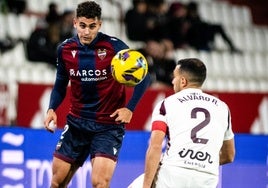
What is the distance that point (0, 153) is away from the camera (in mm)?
7461

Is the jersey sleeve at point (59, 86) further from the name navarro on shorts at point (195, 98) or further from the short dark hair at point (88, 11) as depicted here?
the name navarro on shorts at point (195, 98)

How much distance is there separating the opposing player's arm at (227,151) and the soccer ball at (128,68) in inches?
32.2

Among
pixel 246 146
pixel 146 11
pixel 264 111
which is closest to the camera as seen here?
pixel 246 146

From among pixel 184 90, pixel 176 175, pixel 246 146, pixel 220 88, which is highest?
pixel 184 90

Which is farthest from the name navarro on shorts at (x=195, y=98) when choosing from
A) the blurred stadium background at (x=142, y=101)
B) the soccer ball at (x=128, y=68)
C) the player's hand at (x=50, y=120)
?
the blurred stadium background at (x=142, y=101)

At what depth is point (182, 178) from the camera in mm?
5320

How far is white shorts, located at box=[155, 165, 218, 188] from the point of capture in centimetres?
532

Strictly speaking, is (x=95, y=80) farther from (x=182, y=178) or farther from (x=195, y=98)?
(x=182, y=178)

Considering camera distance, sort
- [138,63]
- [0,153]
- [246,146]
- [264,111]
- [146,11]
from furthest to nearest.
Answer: [146,11]
[264,111]
[246,146]
[0,153]
[138,63]

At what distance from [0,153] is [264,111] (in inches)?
210

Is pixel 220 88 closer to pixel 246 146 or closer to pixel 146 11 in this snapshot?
pixel 146 11

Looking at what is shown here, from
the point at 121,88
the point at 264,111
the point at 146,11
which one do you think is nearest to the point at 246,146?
the point at 121,88

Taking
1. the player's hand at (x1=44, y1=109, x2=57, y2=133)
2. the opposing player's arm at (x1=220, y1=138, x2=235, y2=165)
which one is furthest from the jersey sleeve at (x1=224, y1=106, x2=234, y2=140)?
the player's hand at (x1=44, y1=109, x2=57, y2=133)

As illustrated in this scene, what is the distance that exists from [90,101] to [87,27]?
551mm
